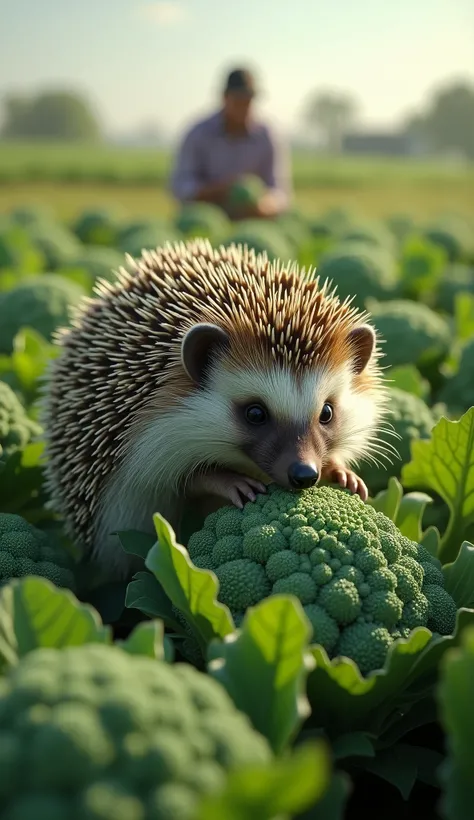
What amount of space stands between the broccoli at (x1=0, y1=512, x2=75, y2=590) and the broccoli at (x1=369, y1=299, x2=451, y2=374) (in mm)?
1940

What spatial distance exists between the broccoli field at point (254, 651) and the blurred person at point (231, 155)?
5362mm

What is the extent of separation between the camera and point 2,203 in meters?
17.1

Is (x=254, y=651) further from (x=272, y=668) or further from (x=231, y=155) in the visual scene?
(x=231, y=155)

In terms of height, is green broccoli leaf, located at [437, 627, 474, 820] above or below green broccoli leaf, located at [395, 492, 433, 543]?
above

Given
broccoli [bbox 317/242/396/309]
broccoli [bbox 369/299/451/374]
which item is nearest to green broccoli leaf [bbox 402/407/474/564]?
broccoli [bbox 369/299/451/374]

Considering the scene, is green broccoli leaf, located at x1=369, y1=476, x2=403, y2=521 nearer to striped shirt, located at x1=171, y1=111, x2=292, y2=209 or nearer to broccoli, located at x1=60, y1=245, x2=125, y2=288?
broccoli, located at x1=60, y1=245, x2=125, y2=288

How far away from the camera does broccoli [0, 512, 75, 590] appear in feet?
7.61

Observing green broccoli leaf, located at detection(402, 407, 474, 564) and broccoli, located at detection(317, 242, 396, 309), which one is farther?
broccoli, located at detection(317, 242, 396, 309)

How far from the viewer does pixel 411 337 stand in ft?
12.8

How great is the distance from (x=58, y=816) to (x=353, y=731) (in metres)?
0.92

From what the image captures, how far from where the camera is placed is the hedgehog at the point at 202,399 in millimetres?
2352

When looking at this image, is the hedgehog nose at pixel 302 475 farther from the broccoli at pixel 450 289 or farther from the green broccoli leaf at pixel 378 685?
the broccoli at pixel 450 289

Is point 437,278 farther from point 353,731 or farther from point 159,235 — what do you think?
point 353,731

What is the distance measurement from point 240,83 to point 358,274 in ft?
13.9
